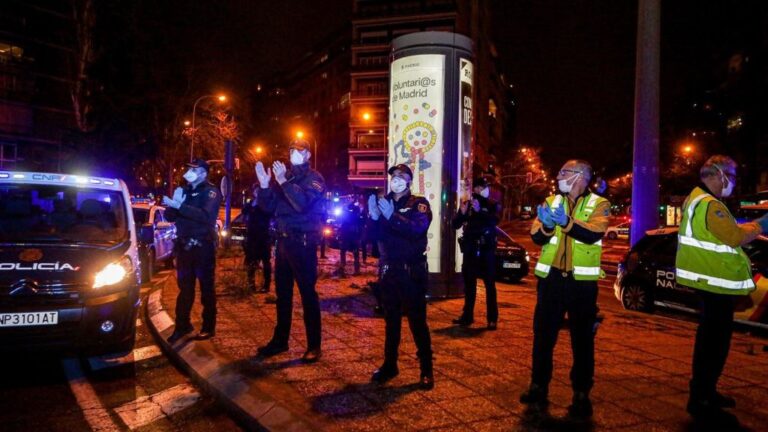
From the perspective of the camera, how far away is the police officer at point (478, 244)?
23.0ft

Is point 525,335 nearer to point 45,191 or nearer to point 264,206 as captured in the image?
point 264,206

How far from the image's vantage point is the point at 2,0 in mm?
42031

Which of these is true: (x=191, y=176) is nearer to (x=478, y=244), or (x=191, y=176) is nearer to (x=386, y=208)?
(x=386, y=208)

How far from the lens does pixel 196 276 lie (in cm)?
621

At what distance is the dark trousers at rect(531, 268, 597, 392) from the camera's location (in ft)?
13.4

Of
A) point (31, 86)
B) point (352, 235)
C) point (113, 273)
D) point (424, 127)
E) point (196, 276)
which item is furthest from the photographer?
point (31, 86)

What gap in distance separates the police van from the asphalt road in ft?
1.01

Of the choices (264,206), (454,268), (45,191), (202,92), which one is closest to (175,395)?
(264,206)

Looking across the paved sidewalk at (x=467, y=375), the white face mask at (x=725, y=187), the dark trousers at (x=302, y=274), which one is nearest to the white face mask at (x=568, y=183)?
the white face mask at (x=725, y=187)

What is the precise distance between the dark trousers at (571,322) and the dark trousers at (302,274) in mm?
2060

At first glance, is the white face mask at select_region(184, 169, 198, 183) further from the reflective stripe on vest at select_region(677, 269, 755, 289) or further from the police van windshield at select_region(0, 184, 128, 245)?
the reflective stripe on vest at select_region(677, 269, 755, 289)

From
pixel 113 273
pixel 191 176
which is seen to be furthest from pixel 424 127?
pixel 113 273

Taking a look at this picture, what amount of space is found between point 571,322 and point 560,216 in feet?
2.85

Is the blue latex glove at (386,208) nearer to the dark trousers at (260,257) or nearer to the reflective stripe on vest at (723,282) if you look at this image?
the reflective stripe on vest at (723,282)
